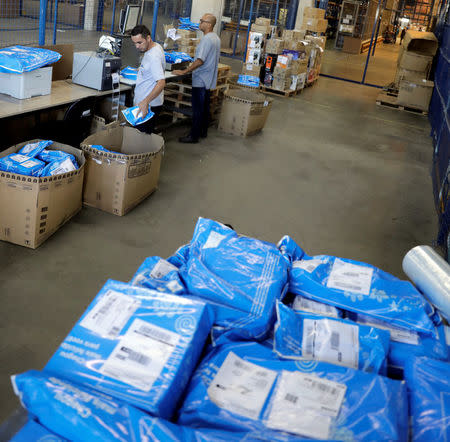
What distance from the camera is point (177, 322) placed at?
4.62 feet

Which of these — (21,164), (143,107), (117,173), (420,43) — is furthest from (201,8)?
(21,164)

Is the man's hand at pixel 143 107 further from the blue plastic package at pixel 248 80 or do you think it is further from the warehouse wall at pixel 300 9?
the warehouse wall at pixel 300 9

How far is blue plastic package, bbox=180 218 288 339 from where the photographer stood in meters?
1.68

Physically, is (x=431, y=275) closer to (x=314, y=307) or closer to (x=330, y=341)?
(x=314, y=307)

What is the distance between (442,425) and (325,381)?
0.98 feet

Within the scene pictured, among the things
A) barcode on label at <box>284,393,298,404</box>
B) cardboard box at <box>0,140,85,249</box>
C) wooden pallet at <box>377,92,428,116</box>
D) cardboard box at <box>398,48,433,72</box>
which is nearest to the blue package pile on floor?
barcode on label at <box>284,393,298,404</box>

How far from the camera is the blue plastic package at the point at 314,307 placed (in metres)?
1.78

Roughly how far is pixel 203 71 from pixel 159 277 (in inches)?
190

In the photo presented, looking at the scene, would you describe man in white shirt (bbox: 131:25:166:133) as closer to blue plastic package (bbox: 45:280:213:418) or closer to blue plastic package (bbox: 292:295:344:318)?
blue plastic package (bbox: 292:295:344:318)

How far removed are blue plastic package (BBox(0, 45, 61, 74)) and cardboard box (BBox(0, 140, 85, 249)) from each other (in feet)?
2.52

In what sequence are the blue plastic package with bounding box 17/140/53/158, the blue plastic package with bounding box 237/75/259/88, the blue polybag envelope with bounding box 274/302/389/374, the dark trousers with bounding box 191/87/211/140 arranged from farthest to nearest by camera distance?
1. the blue plastic package with bounding box 237/75/259/88
2. the dark trousers with bounding box 191/87/211/140
3. the blue plastic package with bounding box 17/140/53/158
4. the blue polybag envelope with bounding box 274/302/389/374

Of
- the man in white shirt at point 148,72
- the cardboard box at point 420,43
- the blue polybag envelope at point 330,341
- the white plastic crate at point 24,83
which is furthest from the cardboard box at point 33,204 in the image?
the cardboard box at point 420,43

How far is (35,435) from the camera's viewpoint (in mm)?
1120

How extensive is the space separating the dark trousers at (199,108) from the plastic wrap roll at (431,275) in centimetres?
461
